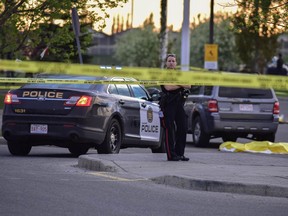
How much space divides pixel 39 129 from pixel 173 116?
2.43m

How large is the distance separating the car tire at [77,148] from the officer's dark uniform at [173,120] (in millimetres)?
2076

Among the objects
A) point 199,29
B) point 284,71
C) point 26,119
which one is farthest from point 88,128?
point 199,29

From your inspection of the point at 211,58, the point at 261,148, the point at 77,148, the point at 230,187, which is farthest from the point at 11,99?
the point at 211,58

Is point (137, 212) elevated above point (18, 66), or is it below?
below

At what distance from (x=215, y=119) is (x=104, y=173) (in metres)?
9.07

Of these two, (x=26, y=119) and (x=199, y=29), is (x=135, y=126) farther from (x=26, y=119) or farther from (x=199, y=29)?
(x=199, y=29)

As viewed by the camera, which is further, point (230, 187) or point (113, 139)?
point (113, 139)

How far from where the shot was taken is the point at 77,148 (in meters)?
19.1

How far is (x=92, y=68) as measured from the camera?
15.9 meters

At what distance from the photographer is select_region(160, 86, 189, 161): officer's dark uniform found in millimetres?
16875

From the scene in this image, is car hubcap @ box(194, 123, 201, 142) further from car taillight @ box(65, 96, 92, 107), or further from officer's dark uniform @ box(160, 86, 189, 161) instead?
officer's dark uniform @ box(160, 86, 189, 161)

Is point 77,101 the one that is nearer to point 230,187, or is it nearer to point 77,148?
point 77,148

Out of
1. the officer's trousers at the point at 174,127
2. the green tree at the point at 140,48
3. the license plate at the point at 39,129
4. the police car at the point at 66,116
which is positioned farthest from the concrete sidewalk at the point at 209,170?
the green tree at the point at 140,48

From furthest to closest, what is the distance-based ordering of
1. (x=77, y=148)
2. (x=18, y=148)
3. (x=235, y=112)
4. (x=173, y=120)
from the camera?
(x=235, y=112) < (x=77, y=148) < (x=18, y=148) < (x=173, y=120)
